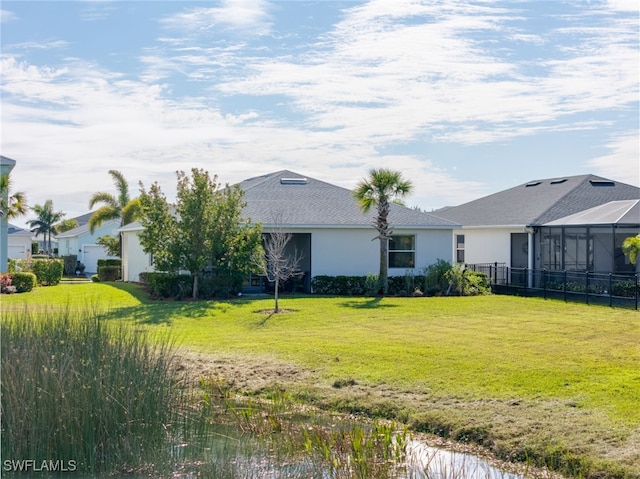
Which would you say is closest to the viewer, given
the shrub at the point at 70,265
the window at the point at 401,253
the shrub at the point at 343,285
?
the shrub at the point at 343,285

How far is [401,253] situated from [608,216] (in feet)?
26.0

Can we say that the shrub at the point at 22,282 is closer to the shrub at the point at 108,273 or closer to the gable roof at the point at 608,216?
the shrub at the point at 108,273

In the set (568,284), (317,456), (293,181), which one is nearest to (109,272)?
(293,181)

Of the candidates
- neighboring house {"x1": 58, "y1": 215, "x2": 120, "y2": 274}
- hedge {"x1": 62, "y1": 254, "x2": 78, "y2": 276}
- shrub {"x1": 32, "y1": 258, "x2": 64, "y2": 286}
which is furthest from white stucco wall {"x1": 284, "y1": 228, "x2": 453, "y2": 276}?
neighboring house {"x1": 58, "y1": 215, "x2": 120, "y2": 274}

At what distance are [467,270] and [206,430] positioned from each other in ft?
72.2

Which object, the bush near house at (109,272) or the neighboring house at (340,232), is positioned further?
the bush near house at (109,272)

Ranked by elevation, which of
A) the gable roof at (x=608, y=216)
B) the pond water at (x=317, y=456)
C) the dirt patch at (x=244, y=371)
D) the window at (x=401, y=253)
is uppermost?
the gable roof at (x=608, y=216)

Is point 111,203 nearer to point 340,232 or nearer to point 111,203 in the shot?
point 111,203

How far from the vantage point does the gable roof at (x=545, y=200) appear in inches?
1256

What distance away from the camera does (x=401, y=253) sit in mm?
30703

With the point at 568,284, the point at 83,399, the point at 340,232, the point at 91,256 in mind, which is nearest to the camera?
the point at 83,399

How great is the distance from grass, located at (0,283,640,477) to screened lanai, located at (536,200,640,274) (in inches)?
276

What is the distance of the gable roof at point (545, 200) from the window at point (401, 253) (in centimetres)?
464

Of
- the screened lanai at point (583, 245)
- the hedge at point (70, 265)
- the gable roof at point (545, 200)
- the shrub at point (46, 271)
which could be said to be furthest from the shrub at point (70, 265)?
the screened lanai at point (583, 245)
